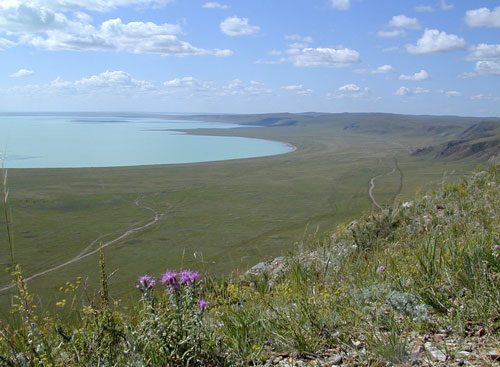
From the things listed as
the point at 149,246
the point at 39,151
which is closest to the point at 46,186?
the point at 149,246

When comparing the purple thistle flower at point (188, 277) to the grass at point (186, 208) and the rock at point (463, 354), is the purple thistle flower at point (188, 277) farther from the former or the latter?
the grass at point (186, 208)

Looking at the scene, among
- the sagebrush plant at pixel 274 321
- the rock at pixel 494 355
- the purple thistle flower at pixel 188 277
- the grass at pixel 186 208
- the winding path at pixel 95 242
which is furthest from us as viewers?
the grass at pixel 186 208

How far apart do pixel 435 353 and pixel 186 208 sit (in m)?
67.0

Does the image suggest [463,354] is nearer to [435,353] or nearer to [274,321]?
[435,353]

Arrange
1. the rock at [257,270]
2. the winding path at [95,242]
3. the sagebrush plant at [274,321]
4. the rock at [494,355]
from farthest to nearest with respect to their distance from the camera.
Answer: the winding path at [95,242] → the rock at [257,270] → the sagebrush plant at [274,321] → the rock at [494,355]

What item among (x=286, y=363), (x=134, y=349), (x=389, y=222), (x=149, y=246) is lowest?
(x=149, y=246)

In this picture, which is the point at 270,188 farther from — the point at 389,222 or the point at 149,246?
the point at 389,222

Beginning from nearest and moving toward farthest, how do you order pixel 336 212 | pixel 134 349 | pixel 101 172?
1. pixel 134 349
2. pixel 336 212
3. pixel 101 172

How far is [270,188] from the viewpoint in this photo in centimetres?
8369

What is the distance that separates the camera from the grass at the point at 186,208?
43.8 m

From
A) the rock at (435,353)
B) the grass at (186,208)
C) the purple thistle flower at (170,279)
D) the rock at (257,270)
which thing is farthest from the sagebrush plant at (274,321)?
the grass at (186,208)

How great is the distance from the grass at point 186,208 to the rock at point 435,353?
19.8 metres

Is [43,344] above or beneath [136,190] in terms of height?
above

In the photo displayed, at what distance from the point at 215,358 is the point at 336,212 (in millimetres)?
59890
